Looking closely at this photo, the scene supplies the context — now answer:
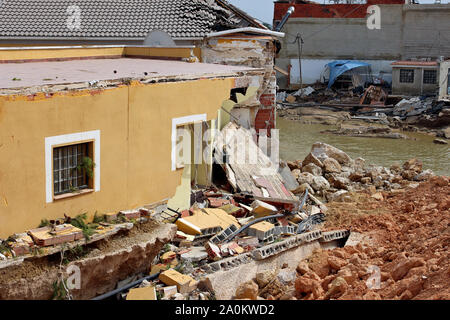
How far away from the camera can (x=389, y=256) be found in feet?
36.7

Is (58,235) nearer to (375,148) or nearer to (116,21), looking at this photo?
(116,21)

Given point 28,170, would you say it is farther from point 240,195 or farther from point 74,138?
point 240,195

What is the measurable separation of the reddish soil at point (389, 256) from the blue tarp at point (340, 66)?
919 inches

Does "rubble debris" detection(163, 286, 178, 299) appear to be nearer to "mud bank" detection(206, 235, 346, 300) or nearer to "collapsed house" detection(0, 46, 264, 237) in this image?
"mud bank" detection(206, 235, 346, 300)

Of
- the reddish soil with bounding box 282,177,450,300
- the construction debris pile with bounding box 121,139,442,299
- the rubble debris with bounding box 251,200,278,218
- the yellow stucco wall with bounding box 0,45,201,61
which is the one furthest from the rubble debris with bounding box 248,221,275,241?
the yellow stucco wall with bounding box 0,45,201,61

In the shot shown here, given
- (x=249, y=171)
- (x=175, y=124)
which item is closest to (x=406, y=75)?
(x=249, y=171)

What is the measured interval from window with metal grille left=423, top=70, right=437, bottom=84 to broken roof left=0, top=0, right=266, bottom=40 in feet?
54.5

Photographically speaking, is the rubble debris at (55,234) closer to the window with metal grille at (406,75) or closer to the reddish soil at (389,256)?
the reddish soil at (389,256)

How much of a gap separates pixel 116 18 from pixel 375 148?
11.6 metres

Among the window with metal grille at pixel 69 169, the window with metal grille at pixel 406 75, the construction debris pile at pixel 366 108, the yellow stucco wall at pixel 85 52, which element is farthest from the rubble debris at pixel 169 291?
the window with metal grille at pixel 406 75

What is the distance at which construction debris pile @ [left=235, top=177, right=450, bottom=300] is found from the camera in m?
9.38

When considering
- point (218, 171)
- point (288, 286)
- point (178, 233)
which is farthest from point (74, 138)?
point (218, 171)

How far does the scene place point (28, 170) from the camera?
935 cm

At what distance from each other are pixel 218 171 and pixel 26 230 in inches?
231
